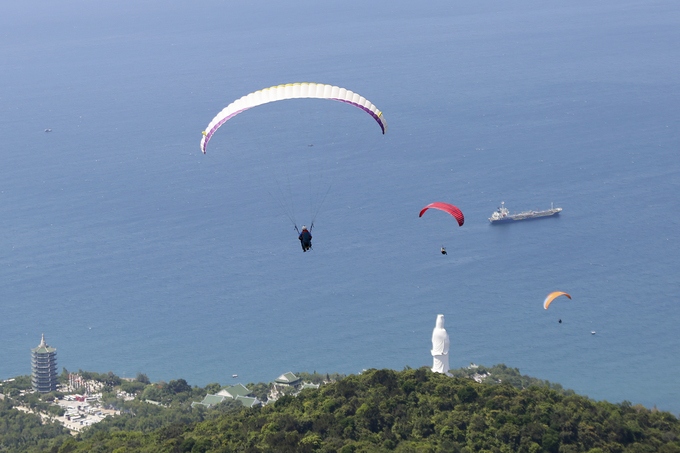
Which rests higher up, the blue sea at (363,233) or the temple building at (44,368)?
the blue sea at (363,233)

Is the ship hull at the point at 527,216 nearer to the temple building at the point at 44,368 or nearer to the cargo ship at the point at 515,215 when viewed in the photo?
the cargo ship at the point at 515,215

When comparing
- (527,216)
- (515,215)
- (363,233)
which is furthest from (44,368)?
(527,216)

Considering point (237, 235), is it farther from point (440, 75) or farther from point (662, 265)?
Answer: point (440, 75)

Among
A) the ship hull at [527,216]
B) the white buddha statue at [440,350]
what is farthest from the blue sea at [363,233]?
the white buddha statue at [440,350]

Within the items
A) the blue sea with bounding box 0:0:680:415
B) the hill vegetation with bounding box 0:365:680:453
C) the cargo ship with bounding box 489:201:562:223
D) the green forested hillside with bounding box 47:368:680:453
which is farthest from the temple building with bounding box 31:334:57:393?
the cargo ship with bounding box 489:201:562:223

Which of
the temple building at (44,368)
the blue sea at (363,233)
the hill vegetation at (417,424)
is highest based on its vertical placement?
the blue sea at (363,233)

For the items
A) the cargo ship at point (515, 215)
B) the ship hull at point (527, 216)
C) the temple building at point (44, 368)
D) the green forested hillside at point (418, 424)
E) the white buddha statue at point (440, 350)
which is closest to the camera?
the green forested hillside at point (418, 424)

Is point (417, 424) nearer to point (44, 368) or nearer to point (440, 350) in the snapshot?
point (440, 350)
